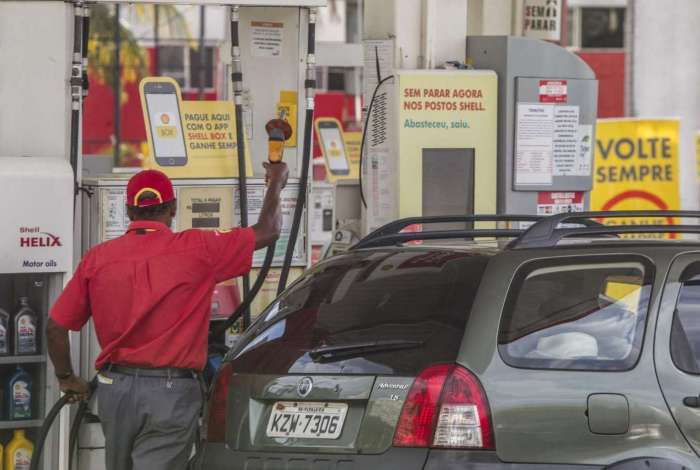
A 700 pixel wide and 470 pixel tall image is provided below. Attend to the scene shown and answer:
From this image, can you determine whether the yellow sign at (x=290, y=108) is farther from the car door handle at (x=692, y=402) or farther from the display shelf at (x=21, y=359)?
the car door handle at (x=692, y=402)

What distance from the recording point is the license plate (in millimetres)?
5105

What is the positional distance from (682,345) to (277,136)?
3.07 metres

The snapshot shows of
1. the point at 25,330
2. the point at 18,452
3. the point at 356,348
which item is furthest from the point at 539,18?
the point at 356,348

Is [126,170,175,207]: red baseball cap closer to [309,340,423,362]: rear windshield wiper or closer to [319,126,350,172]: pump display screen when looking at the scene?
[309,340,423,362]: rear windshield wiper

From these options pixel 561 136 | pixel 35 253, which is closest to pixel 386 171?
pixel 561 136

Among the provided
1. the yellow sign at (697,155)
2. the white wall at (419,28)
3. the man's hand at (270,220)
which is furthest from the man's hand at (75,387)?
the yellow sign at (697,155)

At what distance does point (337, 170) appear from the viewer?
18.5 m

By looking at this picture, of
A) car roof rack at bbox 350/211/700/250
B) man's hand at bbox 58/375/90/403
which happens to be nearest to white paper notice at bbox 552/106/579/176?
car roof rack at bbox 350/211/700/250

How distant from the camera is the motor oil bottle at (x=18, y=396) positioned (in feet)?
24.0

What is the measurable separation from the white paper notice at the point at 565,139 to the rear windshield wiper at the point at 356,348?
401 centimetres

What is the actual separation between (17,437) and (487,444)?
133 inches

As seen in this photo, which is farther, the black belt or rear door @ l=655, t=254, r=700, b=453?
the black belt

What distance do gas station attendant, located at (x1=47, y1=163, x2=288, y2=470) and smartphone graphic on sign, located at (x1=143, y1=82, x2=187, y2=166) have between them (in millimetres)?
1833

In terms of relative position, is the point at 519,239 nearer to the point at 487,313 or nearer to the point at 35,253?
the point at 487,313
